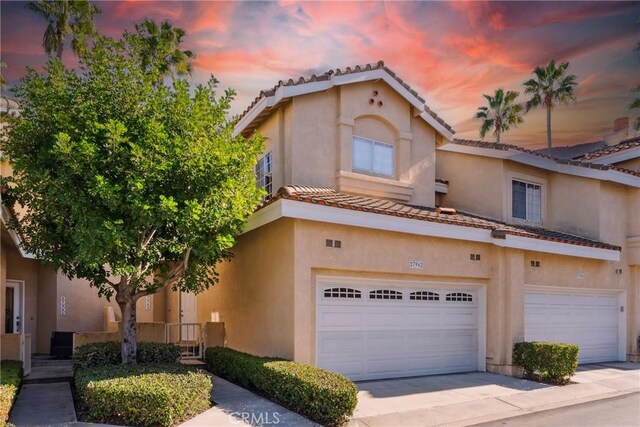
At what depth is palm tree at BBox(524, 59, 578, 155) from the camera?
28281 millimetres

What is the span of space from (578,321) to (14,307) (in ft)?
57.9

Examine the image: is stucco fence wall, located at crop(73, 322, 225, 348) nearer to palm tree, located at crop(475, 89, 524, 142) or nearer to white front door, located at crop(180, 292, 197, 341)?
white front door, located at crop(180, 292, 197, 341)

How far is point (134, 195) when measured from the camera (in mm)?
8477

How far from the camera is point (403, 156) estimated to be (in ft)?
48.8

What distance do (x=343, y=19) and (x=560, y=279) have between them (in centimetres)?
1017

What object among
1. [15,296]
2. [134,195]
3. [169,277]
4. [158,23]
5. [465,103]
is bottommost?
[15,296]

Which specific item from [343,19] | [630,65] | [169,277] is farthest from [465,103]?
[169,277]

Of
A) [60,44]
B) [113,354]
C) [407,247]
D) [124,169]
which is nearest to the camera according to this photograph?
[124,169]

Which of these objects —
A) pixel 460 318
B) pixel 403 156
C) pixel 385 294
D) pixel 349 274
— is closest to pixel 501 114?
pixel 403 156

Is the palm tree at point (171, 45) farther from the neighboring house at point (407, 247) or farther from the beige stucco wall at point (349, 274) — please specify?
the beige stucco wall at point (349, 274)

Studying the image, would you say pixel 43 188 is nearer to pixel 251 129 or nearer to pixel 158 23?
pixel 251 129

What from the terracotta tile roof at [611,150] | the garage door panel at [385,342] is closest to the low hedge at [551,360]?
the garage door panel at [385,342]

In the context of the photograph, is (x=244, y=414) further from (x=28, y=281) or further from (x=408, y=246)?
(x=28, y=281)

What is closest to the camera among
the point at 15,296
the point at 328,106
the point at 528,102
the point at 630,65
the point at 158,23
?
the point at 328,106
